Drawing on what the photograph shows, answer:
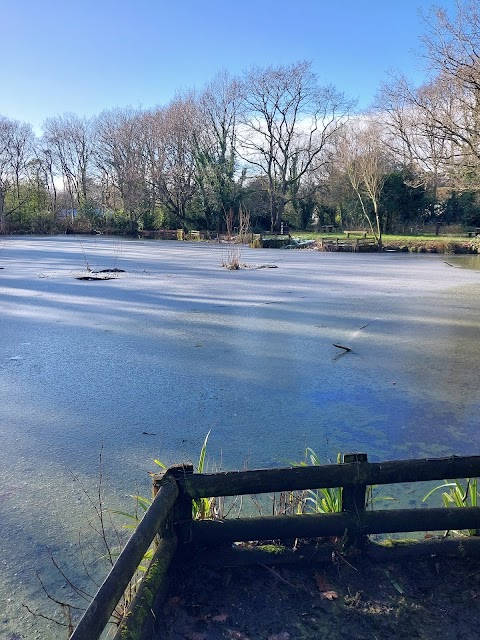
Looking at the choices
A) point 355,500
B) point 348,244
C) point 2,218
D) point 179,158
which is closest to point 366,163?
point 348,244

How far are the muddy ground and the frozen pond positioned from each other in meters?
0.44

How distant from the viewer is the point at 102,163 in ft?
121

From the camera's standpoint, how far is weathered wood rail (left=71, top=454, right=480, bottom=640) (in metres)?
1.61

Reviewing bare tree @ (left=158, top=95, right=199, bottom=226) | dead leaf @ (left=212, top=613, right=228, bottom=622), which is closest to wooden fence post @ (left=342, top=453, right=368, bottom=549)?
dead leaf @ (left=212, top=613, right=228, bottom=622)

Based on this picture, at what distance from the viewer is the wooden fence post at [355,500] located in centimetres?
170

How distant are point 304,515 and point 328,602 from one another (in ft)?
0.87

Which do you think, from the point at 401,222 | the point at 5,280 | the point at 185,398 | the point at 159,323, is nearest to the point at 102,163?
the point at 401,222

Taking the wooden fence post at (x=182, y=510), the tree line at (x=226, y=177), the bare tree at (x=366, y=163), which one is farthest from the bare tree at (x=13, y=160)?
the wooden fence post at (x=182, y=510)

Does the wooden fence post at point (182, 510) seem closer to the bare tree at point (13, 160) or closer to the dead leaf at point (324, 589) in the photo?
the dead leaf at point (324, 589)

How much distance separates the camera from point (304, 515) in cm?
175

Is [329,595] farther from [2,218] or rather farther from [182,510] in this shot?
[2,218]

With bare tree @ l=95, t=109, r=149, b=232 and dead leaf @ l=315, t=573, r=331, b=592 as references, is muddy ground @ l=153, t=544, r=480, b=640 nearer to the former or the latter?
dead leaf @ l=315, t=573, r=331, b=592

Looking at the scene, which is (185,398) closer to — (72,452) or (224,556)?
(72,452)

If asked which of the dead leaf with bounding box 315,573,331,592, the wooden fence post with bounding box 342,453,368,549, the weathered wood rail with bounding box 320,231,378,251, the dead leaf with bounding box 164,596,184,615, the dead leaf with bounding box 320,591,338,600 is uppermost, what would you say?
the weathered wood rail with bounding box 320,231,378,251
